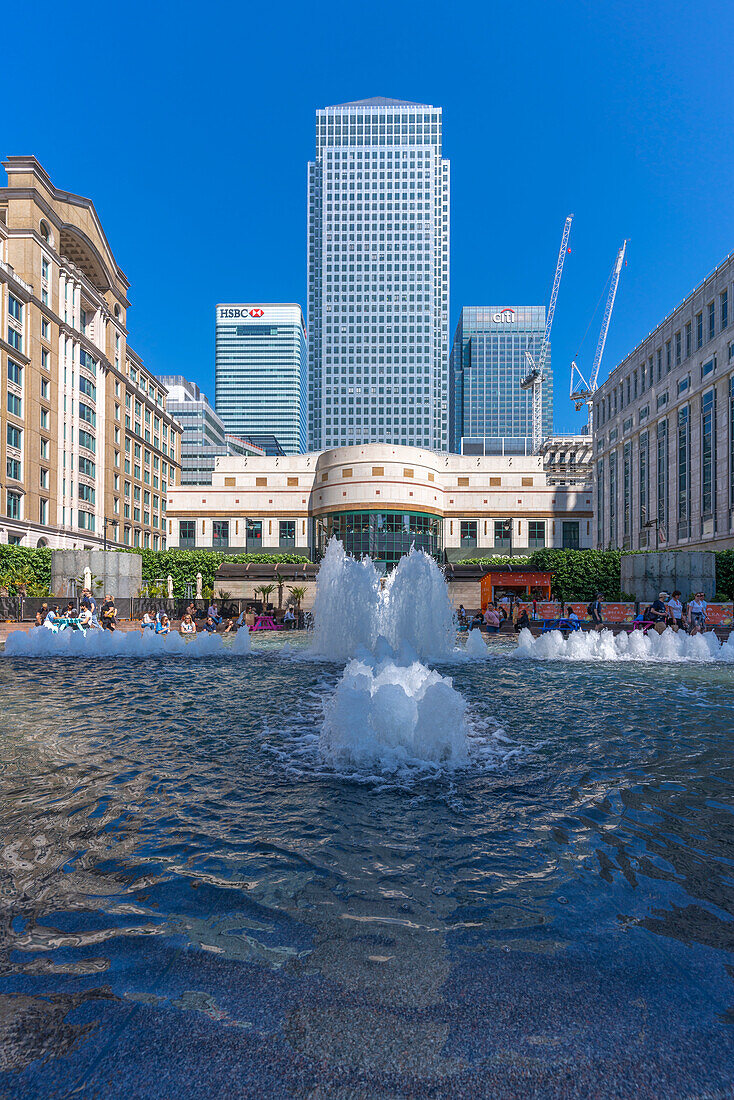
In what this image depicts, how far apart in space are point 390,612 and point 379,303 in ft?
541

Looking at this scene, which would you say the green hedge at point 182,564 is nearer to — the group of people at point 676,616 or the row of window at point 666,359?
the group of people at point 676,616

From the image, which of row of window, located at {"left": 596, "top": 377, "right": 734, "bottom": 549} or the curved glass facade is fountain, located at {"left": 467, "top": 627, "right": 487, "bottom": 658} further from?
the curved glass facade

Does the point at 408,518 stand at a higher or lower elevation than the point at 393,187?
lower

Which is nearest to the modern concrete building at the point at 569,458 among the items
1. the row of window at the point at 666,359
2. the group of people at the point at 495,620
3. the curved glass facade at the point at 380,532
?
the row of window at the point at 666,359

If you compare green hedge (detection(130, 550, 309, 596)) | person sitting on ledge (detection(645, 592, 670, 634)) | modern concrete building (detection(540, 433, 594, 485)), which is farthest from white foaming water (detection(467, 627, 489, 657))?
modern concrete building (detection(540, 433, 594, 485))

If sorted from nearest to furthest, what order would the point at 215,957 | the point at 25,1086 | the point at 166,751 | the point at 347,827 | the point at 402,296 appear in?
1. the point at 25,1086
2. the point at 215,957
3. the point at 347,827
4. the point at 166,751
5. the point at 402,296

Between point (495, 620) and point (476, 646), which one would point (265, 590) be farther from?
point (476, 646)

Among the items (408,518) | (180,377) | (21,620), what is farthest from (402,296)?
(21,620)

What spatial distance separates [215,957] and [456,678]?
12180 millimetres

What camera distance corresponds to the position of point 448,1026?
2.84 m

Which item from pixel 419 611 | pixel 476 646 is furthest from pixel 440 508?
pixel 476 646

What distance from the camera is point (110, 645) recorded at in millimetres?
20266

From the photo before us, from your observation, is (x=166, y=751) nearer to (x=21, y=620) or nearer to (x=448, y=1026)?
(x=448, y=1026)

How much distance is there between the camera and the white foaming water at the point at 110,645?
1994 centimetres
